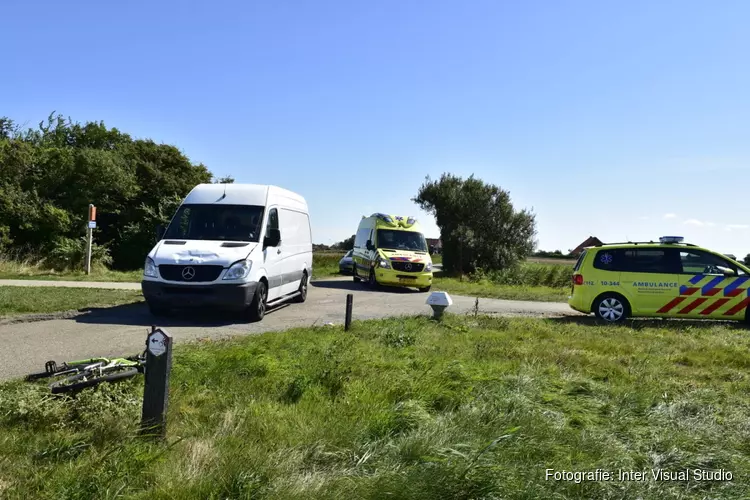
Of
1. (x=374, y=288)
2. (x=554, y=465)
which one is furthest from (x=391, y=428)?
(x=374, y=288)

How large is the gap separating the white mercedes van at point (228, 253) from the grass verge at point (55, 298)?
1.90 meters

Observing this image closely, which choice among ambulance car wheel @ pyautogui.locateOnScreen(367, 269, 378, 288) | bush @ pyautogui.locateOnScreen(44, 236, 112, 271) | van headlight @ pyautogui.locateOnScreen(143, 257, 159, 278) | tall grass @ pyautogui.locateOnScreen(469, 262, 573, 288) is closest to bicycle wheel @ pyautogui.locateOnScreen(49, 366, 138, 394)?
van headlight @ pyautogui.locateOnScreen(143, 257, 159, 278)

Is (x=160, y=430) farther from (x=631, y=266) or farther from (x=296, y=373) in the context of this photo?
(x=631, y=266)

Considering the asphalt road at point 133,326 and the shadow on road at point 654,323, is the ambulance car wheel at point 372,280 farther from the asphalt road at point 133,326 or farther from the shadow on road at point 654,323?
the shadow on road at point 654,323

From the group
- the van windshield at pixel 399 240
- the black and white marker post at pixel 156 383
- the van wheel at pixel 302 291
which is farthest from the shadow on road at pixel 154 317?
the van windshield at pixel 399 240

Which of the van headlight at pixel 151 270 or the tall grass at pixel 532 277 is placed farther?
the tall grass at pixel 532 277

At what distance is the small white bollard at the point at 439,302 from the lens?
1041 centimetres

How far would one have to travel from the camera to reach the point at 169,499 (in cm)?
309

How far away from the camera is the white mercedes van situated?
388 inches

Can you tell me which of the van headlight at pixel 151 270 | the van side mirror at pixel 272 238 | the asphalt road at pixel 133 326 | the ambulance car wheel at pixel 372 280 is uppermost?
the van side mirror at pixel 272 238

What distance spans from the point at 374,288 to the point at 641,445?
15910mm

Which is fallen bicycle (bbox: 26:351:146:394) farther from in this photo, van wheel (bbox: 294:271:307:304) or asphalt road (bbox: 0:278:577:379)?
van wheel (bbox: 294:271:307:304)

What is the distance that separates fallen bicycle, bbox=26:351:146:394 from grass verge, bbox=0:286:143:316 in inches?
204

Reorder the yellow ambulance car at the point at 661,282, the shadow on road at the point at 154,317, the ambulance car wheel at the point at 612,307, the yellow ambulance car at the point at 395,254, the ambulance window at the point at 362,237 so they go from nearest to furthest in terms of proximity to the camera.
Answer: the shadow on road at the point at 154,317 → the yellow ambulance car at the point at 661,282 → the ambulance car wheel at the point at 612,307 → the yellow ambulance car at the point at 395,254 → the ambulance window at the point at 362,237
